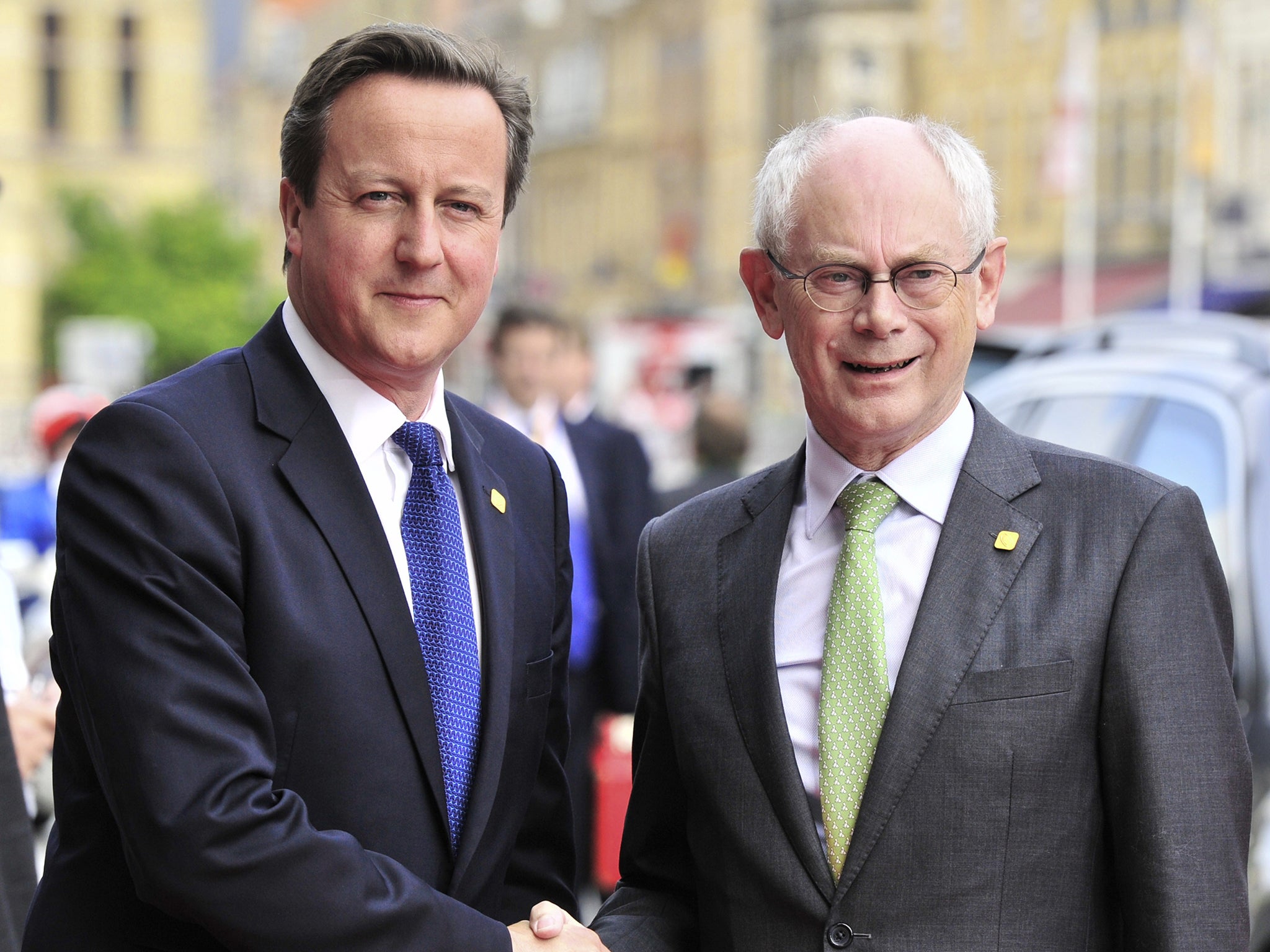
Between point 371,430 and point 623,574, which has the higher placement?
point 371,430

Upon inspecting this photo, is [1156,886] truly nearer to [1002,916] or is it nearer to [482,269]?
[1002,916]

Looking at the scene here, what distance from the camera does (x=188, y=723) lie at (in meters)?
2.28

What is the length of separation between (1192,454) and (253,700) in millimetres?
3273

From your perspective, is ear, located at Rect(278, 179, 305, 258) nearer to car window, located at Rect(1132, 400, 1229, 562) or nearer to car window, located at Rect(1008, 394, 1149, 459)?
car window, located at Rect(1132, 400, 1229, 562)

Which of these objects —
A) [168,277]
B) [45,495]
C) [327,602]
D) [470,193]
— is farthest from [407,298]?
[168,277]

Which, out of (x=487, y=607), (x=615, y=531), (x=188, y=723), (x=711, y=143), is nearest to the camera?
(x=188, y=723)

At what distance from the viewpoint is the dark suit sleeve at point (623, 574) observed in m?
6.78

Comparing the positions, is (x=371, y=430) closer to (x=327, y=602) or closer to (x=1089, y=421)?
(x=327, y=602)

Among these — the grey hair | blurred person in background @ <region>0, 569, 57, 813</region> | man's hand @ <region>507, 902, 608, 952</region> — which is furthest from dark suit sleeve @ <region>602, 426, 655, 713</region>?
the grey hair

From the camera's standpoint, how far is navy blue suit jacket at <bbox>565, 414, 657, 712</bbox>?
22.3 ft

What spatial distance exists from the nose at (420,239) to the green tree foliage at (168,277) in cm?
4369

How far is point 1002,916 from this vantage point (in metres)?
2.43

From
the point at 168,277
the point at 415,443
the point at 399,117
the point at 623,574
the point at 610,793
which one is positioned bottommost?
the point at 610,793

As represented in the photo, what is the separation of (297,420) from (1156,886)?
145cm
